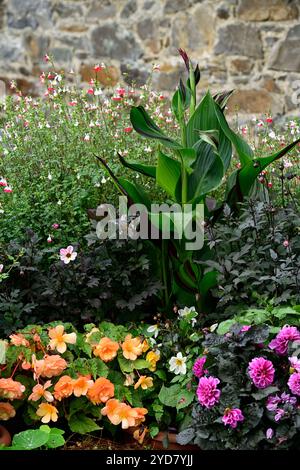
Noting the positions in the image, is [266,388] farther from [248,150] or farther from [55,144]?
[55,144]

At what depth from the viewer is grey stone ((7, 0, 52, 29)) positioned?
786cm

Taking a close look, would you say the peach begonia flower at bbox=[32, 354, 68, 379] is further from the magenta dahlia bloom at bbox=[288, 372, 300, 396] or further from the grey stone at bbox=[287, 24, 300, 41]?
the grey stone at bbox=[287, 24, 300, 41]

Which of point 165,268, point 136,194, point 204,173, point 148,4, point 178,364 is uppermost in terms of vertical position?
point 148,4

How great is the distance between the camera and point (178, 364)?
104 inches

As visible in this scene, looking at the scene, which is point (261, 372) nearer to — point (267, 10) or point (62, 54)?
point (267, 10)

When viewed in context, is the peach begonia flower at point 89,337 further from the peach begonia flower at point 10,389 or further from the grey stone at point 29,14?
the grey stone at point 29,14

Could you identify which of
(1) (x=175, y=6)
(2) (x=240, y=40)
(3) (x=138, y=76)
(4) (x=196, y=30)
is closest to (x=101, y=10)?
(3) (x=138, y=76)

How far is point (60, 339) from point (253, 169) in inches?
46.7

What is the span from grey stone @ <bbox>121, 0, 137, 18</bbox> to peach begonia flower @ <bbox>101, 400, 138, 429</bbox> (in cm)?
553

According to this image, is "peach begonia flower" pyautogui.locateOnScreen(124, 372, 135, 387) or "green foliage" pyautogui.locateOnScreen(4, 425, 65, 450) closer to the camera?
"green foliage" pyautogui.locateOnScreen(4, 425, 65, 450)

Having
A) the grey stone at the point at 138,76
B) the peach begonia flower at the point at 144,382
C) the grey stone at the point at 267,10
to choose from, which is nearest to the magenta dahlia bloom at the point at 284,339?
the peach begonia flower at the point at 144,382

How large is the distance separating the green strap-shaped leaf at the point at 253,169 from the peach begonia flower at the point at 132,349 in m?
0.97

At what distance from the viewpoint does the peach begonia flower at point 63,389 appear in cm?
252
